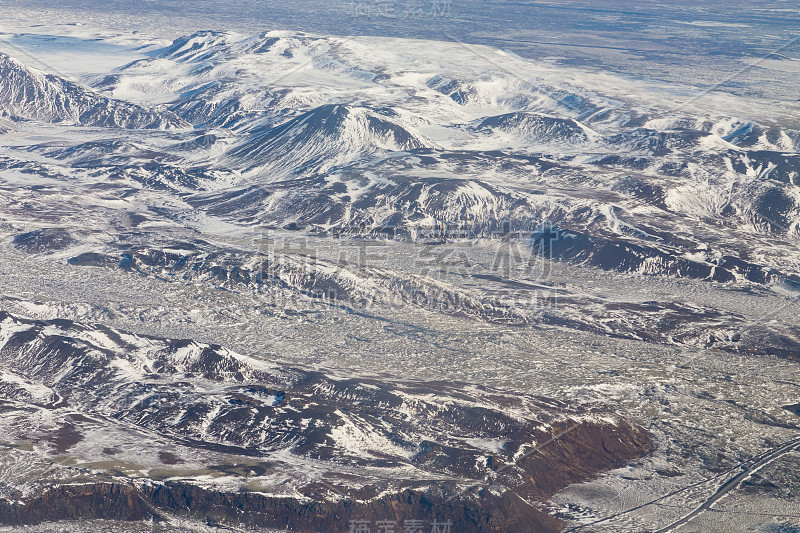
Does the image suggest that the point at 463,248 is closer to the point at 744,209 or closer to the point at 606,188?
the point at 606,188

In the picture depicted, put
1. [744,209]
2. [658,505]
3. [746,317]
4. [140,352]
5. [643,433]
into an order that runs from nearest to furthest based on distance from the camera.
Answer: [658,505] → [643,433] → [140,352] → [746,317] → [744,209]

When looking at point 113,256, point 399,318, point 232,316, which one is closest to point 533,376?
point 399,318

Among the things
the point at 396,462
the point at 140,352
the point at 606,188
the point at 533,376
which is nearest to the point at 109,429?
the point at 140,352

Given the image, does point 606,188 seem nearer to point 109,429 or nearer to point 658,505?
point 658,505

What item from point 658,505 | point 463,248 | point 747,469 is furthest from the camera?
point 463,248

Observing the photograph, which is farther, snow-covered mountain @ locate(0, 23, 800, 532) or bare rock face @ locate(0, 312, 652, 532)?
snow-covered mountain @ locate(0, 23, 800, 532)

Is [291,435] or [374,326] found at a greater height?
[291,435]

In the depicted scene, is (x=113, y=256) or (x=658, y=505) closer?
(x=658, y=505)

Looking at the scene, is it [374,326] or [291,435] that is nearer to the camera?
[291,435]

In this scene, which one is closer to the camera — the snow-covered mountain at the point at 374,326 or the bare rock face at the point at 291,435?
the bare rock face at the point at 291,435
